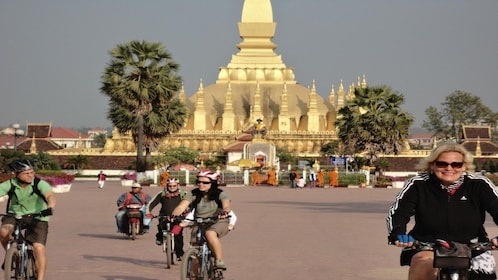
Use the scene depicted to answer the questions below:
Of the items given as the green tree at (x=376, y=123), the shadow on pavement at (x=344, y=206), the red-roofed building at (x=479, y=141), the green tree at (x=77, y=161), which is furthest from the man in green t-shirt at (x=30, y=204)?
the red-roofed building at (x=479, y=141)

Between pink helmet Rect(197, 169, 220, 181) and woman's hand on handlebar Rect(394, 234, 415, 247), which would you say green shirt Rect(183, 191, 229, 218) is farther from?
Answer: woman's hand on handlebar Rect(394, 234, 415, 247)

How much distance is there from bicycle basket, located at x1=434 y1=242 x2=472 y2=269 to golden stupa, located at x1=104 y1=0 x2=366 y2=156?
82456 millimetres

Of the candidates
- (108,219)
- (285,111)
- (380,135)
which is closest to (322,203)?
(108,219)

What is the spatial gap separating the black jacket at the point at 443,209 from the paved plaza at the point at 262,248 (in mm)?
5904

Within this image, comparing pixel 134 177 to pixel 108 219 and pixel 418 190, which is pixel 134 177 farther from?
pixel 418 190

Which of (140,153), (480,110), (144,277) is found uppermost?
(480,110)

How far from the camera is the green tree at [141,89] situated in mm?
55031

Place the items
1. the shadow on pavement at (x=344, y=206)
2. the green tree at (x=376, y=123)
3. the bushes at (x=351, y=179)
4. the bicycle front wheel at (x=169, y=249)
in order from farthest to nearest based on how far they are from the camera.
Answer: the green tree at (x=376, y=123), the bushes at (x=351, y=179), the shadow on pavement at (x=344, y=206), the bicycle front wheel at (x=169, y=249)

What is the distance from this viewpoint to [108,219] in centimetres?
→ 2512

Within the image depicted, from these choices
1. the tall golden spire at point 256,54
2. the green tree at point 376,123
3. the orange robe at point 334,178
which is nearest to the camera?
the orange robe at point 334,178

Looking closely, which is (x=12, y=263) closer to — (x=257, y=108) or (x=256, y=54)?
(x=257, y=108)

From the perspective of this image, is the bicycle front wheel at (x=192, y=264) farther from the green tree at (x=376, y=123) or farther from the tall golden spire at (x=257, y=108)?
the tall golden spire at (x=257, y=108)

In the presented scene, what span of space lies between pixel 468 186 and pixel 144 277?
21.4ft

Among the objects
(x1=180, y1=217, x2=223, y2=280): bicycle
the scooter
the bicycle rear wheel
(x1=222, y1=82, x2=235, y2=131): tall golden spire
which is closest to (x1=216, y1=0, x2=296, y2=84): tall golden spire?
(x1=222, y1=82, x2=235, y2=131): tall golden spire
